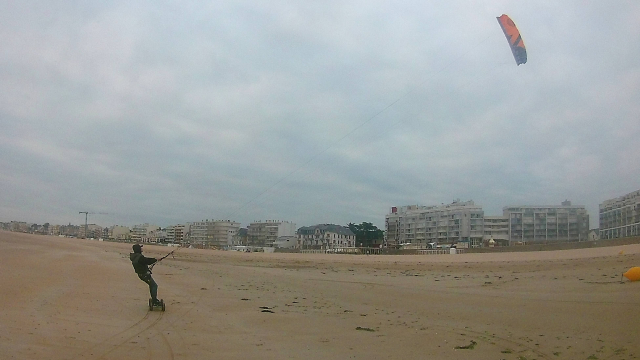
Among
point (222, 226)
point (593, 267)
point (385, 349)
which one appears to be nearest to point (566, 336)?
point (385, 349)

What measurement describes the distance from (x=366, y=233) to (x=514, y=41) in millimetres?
92066

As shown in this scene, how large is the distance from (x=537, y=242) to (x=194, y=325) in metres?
25.9

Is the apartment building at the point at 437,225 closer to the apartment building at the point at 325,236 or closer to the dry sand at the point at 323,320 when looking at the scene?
the apartment building at the point at 325,236

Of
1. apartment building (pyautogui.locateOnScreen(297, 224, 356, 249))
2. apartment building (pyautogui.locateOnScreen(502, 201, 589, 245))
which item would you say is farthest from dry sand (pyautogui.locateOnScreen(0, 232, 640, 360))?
apartment building (pyautogui.locateOnScreen(297, 224, 356, 249))

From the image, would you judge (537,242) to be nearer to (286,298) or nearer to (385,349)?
(286,298)

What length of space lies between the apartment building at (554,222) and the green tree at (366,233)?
73815mm

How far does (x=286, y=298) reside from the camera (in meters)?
13.5

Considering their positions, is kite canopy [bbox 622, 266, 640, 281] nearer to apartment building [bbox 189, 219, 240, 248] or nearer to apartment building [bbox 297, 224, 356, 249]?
apartment building [bbox 297, 224, 356, 249]

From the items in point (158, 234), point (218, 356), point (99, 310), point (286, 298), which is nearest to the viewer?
point (218, 356)

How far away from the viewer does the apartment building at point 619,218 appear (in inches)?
1013

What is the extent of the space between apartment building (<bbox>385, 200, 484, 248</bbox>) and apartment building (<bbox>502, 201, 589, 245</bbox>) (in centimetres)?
1512

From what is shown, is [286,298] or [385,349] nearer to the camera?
[385,349]

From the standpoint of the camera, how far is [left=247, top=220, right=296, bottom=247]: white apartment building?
12938 cm

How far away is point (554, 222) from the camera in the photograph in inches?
984
